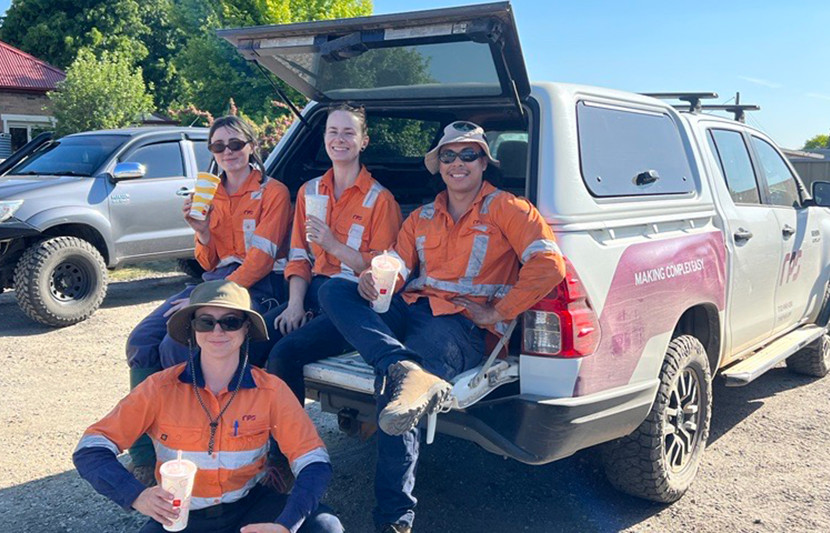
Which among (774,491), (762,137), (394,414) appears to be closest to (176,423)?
(394,414)

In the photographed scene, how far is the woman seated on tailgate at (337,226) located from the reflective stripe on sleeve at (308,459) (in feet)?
2.73

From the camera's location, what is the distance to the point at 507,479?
4031 mm

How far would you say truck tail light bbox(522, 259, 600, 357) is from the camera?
288 centimetres

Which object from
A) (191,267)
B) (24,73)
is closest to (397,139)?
(191,267)

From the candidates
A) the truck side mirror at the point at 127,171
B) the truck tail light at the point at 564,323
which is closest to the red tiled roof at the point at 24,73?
the truck side mirror at the point at 127,171

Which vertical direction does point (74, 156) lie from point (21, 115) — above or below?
below

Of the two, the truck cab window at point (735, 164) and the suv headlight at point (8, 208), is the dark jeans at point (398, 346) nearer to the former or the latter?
the truck cab window at point (735, 164)

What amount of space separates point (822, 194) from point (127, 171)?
6.24m

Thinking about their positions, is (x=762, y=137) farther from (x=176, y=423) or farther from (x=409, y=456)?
(x=176, y=423)

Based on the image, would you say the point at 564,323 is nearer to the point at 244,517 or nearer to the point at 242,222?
the point at 244,517

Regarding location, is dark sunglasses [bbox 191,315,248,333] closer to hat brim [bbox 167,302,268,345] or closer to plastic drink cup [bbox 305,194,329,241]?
hat brim [bbox 167,302,268,345]

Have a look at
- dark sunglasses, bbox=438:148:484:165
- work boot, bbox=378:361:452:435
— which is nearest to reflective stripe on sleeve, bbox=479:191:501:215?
dark sunglasses, bbox=438:148:484:165

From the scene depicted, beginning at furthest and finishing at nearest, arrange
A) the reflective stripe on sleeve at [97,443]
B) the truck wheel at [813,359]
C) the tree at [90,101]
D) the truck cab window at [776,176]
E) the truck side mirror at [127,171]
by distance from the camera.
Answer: the tree at [90,101] → the truck side mirror at [127,171] → the truck wheel at [813,359] → the truck cab window at [776,176] → the reflective stripe on sleeve at [97,443]

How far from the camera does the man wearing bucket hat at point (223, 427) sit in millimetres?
2578
